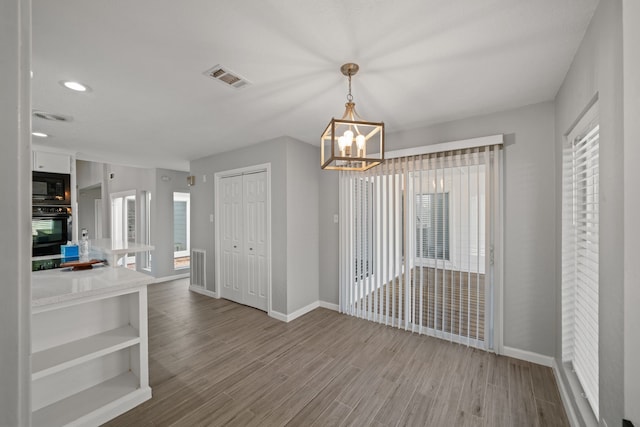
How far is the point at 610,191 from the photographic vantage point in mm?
1295

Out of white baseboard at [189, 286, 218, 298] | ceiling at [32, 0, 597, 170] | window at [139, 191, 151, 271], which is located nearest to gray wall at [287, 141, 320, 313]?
ceiling at [32, 0, 597, 170]

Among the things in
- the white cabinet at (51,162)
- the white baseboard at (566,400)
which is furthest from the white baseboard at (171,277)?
the white baseboard at (566,400)

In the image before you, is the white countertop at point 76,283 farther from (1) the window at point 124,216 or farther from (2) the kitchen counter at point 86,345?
(1) the window at point 124,216

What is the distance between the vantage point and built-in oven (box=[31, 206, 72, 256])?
3713 mm

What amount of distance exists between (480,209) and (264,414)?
8.86 ft

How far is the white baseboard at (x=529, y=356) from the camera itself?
2.55 metres

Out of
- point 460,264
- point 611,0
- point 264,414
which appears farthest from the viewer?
point 460,264

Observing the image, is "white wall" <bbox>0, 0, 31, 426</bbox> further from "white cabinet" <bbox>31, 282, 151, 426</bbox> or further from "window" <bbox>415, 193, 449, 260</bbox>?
"window" <bbox>415, 193, 449, 260</bbox>

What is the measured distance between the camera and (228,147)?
13.8 ft

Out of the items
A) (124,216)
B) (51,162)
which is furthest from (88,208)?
(51,162)

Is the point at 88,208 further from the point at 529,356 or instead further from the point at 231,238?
the point at 529,356

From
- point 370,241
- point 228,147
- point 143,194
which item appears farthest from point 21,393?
point 143,194

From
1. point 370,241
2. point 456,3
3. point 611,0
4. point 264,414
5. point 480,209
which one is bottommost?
point 264,414

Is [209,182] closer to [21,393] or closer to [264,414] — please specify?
[264,414]
